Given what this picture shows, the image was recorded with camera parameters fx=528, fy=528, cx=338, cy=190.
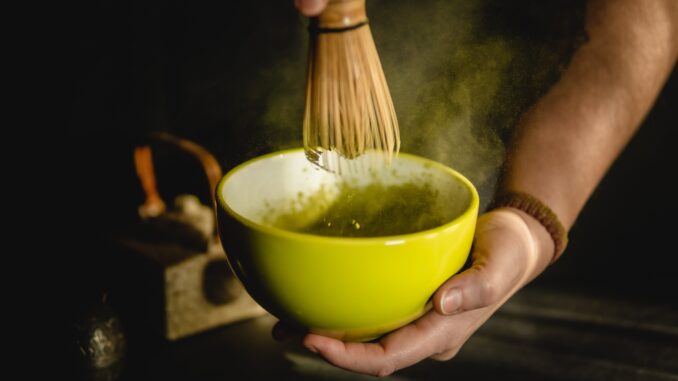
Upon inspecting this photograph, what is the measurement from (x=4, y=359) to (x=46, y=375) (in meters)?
0.07

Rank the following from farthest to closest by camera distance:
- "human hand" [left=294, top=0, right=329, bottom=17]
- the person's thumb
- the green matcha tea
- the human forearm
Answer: the human forearm < the green matcha tea < the person's thumb < "human hand" [left=294, top=0, right=329, bottom=17]

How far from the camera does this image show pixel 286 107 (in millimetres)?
896

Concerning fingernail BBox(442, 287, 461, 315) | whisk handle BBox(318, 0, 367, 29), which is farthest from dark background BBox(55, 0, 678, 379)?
whisk handle BBox(318, 0, 367, 29)

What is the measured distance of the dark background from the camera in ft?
2.27

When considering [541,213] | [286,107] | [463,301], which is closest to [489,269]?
→ [463,301]

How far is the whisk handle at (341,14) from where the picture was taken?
332 mm

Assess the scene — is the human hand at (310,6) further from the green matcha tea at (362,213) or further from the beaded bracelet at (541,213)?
the beaded bracelet at (541,213)

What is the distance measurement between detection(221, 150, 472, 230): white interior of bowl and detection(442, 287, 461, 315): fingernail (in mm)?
64

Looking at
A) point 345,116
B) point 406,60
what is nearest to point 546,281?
point 406,60

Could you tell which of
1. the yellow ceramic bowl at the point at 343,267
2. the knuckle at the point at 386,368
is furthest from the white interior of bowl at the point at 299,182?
the knuckle at the point at 386,368

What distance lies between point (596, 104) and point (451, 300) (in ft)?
1.32

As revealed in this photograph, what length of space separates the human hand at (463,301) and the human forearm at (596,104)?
0.09m

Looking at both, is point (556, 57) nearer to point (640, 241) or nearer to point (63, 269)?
point (640, 241)

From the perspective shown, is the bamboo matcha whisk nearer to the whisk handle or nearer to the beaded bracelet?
the whisk handle
